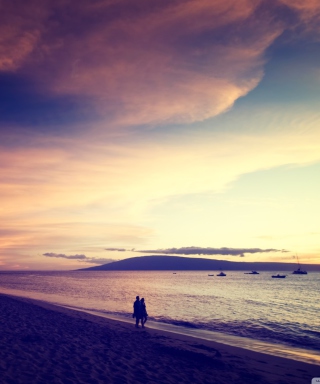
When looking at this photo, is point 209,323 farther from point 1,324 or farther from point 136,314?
point 1,324

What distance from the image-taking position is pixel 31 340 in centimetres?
1709

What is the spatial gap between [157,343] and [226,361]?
4687 millimetres

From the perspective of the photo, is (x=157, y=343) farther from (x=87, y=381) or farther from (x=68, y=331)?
(x=87, y=381)

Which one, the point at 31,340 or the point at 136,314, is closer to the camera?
the point at 31,340

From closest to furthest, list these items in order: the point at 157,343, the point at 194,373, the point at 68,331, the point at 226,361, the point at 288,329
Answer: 1. the point at 194,373
2. the point at 226,361
3. the point at 157,343
4. the point at 68,331
5. the point at 288,329

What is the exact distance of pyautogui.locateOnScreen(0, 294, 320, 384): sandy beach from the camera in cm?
1198

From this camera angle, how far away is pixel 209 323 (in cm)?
3284

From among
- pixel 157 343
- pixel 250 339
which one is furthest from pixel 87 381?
pixel 250 339

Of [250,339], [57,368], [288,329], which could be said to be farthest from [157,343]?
[288,329]

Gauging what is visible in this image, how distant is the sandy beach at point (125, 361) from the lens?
11984 mm

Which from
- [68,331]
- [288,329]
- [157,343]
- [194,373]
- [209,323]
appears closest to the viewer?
[194,373]

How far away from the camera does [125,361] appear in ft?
47.1

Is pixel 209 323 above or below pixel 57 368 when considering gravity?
below

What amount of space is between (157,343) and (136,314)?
6.54 meters
